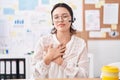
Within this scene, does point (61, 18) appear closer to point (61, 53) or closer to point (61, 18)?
point (61, 18)

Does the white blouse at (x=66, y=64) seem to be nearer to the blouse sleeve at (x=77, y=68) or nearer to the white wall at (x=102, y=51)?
the blouse sleeve at (x=77, y=68)

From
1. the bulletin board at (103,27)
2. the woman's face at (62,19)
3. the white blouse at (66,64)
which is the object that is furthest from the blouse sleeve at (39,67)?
the bulletin board at (103,27)

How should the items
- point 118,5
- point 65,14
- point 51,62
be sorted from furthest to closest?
point 118,5 < point 65,14 < point 51,62

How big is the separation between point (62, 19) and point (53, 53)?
0.27 m

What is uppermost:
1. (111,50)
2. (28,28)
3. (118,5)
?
(118,5)

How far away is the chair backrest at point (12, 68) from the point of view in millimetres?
2396

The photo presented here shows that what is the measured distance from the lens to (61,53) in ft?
5.88

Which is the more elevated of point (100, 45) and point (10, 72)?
point (100, 45)

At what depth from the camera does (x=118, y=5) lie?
2992mm

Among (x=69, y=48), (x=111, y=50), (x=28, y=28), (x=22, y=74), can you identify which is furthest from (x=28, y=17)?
(x=69, y=48)

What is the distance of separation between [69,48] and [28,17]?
133 cm

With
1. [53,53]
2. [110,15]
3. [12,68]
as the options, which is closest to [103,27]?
[110,15]

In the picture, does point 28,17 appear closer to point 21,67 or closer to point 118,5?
point 21,67

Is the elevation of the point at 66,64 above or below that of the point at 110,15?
below
